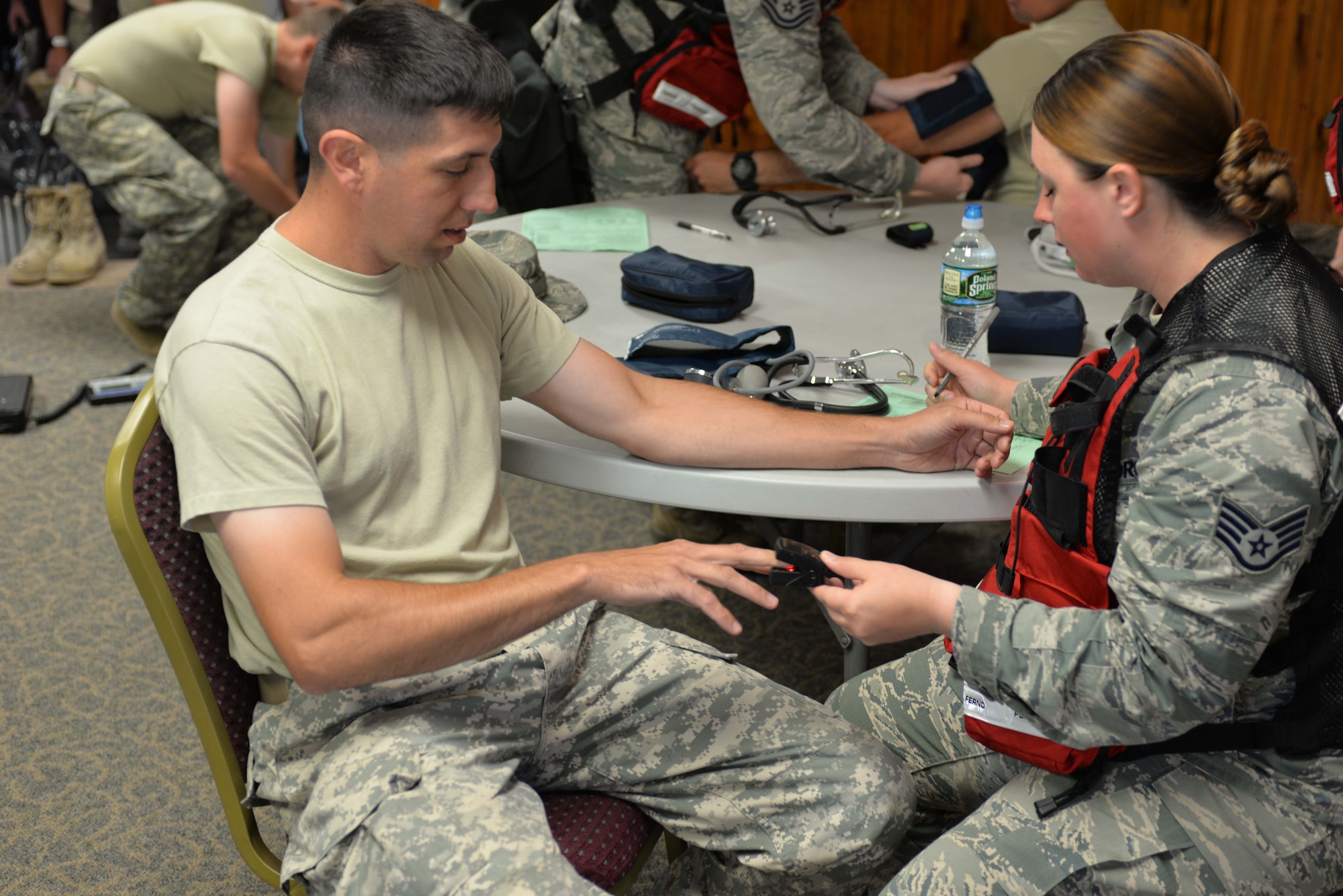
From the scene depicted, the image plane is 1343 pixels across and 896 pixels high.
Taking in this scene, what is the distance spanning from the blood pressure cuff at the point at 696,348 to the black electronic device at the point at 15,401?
102 inches

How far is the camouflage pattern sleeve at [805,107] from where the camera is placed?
8.60 feet

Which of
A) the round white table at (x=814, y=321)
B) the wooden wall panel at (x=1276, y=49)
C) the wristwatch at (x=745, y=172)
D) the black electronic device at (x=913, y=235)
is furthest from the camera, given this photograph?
the wooden wall panel at (x=1276, y=49)

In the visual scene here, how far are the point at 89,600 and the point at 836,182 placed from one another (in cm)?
199

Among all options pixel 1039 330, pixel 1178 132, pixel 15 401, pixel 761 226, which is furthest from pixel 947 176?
pixel 15 401

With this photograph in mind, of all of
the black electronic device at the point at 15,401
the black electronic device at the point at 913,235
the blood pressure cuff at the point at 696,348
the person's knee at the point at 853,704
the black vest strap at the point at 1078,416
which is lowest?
the black electronic device at the point at 15,401

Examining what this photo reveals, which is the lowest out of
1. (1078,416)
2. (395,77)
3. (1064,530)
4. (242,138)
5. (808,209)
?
(242,138)

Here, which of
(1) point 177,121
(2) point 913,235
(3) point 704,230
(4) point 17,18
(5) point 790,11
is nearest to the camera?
(2) point 913,235

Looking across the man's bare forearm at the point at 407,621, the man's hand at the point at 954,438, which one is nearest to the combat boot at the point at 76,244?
the man's bare forearm at the point at 407,621

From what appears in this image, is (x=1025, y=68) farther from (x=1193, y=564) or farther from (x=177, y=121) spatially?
(x=177, y=121)

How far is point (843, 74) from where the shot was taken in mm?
3160

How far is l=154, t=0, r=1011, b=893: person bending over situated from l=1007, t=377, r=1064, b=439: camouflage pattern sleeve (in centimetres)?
12

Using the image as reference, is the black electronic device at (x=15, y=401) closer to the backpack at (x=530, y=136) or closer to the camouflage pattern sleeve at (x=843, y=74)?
the backpack at (x=530, y=136)

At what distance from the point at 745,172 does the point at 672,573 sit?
188 cm

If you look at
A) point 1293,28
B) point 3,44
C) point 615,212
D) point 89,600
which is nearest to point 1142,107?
point 615,212
